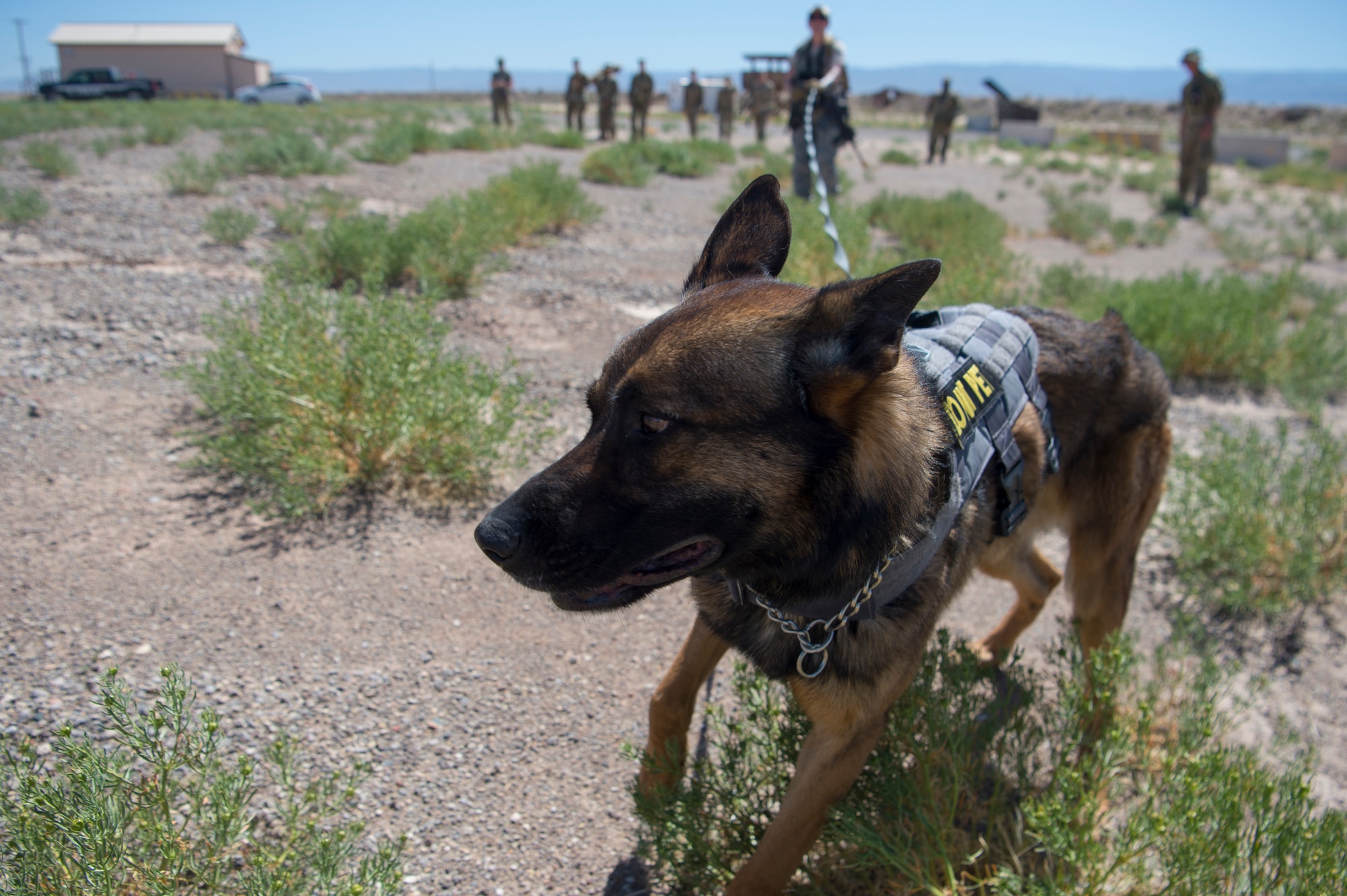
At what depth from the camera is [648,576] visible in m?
1.87

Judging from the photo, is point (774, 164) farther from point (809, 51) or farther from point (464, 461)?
point (464, 461)

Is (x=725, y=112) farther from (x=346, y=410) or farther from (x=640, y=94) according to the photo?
(x=346, y=410)

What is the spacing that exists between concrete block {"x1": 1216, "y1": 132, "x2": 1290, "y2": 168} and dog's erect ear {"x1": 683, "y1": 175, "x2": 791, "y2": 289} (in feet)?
103

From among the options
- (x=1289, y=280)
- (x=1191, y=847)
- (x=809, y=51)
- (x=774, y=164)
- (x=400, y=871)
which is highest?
(x=809, y=51)

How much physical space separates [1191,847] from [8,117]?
910 inches

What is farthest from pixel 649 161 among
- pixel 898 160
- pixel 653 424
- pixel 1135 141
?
pixel 1135 141

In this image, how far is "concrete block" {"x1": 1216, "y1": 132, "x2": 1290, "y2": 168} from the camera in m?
27.0

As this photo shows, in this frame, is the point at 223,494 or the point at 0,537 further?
the point at 223,494

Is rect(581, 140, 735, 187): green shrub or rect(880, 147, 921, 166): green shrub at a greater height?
rect(880, 147, 921, 166): green shrub

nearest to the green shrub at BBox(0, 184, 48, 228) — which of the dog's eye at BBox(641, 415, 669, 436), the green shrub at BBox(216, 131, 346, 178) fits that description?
the green shrub at BBox(216, 131, 346, 178)

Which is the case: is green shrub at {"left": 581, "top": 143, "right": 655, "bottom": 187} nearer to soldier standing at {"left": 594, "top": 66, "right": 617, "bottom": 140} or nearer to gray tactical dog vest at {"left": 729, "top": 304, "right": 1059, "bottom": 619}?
soldier standing at {"left": 594, "top": 66, "right": 617, "bottom": 140}

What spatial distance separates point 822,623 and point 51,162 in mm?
13225

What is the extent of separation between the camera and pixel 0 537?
10.6ft

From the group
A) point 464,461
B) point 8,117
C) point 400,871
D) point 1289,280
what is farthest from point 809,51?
point 8,117
